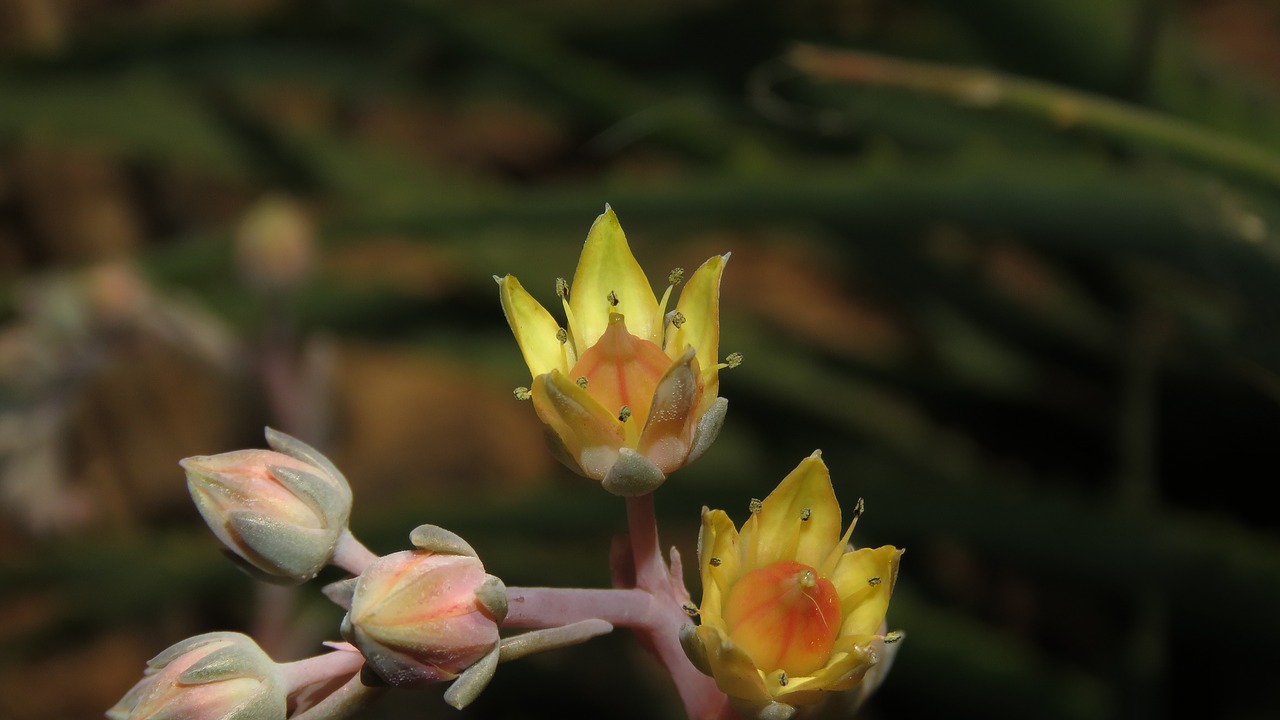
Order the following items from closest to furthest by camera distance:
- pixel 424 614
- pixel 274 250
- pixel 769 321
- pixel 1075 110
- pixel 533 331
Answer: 1. pixel 424 614
2. pixel 533 331
3. pixel 1075 110
4. pixel 274 250
5. pixel 769 321

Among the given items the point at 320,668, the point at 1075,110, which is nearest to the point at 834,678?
the point at 320,668

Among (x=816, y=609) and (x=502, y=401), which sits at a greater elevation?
(x=816, y=609)

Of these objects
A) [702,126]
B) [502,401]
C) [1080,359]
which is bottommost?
[502,401]

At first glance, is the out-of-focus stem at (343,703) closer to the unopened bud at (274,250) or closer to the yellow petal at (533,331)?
the yellow petal at (533,331)

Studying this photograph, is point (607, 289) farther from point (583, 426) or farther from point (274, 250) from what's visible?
point (274, 250)

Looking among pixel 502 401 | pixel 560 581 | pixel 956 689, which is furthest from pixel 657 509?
pixel 502 401

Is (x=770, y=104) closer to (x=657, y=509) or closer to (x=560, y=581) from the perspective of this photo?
(x=657, y=509)

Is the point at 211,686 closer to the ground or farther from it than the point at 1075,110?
closer to the ground
